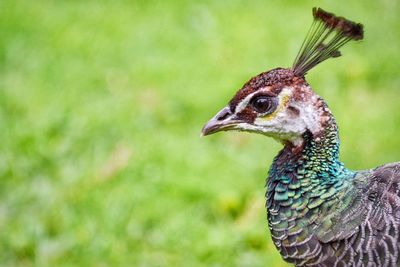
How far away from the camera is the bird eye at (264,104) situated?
247 cm

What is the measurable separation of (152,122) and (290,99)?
2162 millimetres

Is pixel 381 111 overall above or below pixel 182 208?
above

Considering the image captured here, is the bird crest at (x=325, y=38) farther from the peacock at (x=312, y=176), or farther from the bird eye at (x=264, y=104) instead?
the bird eye at (x=264, y=104)

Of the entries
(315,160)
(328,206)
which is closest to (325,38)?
(315,160)

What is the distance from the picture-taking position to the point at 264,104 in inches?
97.3

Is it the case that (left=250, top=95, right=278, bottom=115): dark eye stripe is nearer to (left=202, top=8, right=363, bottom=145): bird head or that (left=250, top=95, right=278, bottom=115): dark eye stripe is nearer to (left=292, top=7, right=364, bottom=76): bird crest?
(left=202, top=8, right=363, bottom=145): bird head

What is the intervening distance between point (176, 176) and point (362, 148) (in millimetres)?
1024

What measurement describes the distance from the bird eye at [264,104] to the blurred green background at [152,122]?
4.30 ft

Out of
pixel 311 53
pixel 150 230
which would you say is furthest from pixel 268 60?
pixel 311 53

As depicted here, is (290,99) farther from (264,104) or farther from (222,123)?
(222,123)

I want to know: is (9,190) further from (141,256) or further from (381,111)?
(381,111)

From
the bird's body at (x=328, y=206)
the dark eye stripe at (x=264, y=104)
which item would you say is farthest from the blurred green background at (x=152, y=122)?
the dark eye stripe at (x=264, y=104)

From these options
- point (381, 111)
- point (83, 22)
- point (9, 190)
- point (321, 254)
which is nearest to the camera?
point (321, 254)

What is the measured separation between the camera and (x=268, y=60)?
510 centimetres
